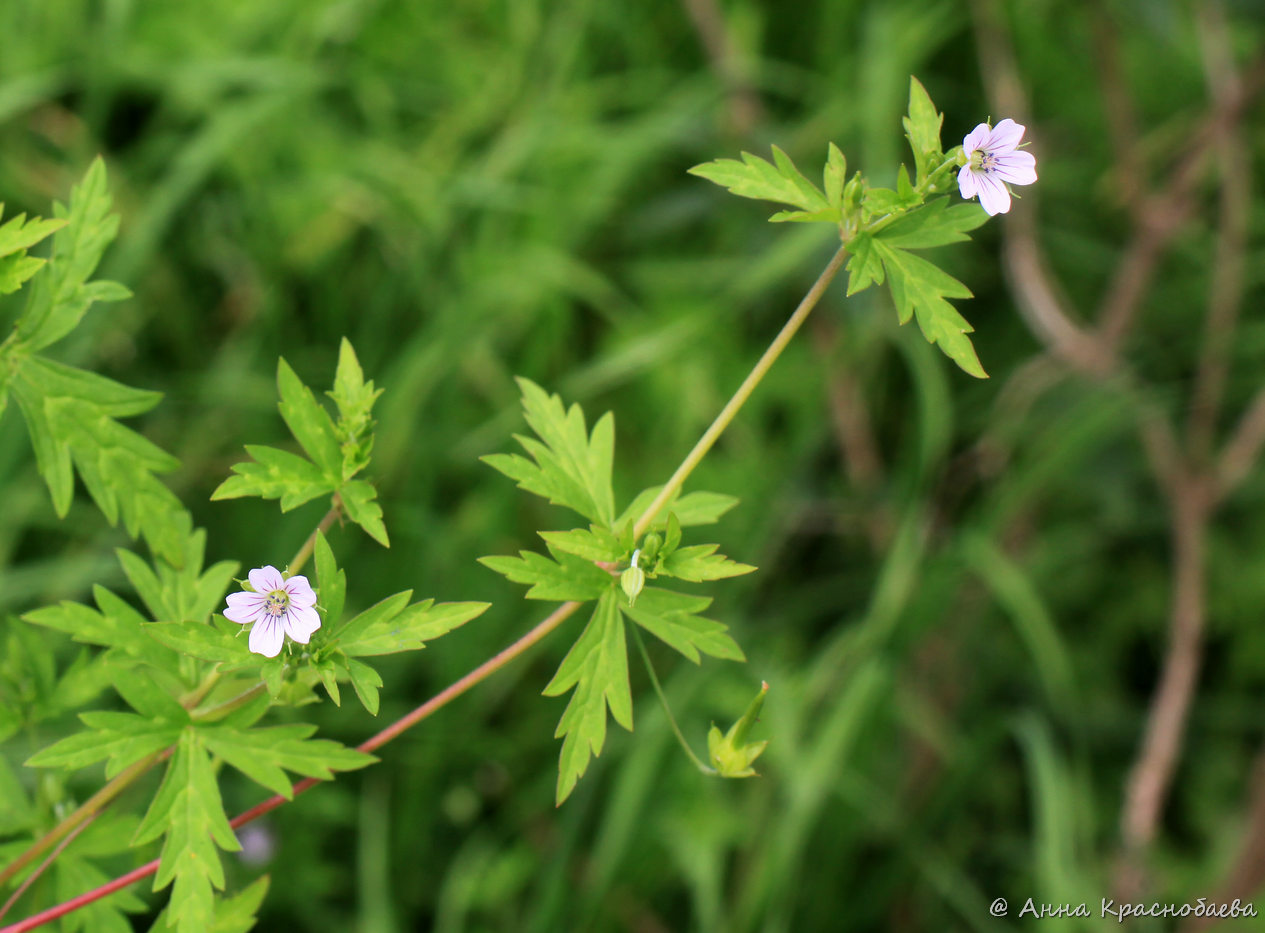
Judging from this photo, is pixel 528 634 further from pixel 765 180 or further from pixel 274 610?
pixel 765 180

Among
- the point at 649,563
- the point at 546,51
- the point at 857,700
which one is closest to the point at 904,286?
the point at 649,563

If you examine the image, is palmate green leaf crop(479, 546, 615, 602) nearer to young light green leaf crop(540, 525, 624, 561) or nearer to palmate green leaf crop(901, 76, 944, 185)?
young light green leaf crop(540, 525, 624, 561)

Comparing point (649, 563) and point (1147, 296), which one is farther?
point (1147, 296)

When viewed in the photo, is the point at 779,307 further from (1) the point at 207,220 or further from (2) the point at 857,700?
(1) the point at 207,220

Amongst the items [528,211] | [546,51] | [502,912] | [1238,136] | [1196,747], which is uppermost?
[1238,136]

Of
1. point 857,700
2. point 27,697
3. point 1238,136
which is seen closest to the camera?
point 27,697

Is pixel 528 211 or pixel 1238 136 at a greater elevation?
pixel 1238 136

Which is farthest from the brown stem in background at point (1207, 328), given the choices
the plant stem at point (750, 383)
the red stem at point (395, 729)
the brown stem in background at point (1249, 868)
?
the red stem at point (395, 729)
